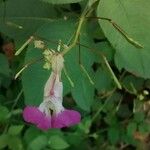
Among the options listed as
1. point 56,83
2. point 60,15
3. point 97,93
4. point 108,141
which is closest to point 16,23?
point 60,15

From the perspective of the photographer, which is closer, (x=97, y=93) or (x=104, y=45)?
(x=104, y=45)

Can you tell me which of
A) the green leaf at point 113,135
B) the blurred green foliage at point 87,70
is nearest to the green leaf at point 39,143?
the blurred green foliage at point 87,70

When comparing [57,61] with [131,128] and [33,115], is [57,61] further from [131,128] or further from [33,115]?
[131,128]

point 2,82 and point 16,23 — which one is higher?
point 16,23

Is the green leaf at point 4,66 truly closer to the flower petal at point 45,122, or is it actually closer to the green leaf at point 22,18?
the green leaf at point 22,18

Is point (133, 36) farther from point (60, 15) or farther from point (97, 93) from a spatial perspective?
point (97, 93)

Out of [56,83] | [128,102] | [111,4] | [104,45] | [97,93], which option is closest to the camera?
[56,83]

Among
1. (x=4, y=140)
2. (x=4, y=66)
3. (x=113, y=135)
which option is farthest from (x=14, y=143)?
(x=113, y=135)
